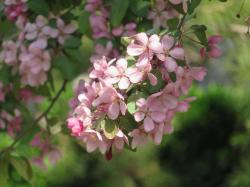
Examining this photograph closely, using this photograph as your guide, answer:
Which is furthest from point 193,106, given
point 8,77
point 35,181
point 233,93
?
point 8,77

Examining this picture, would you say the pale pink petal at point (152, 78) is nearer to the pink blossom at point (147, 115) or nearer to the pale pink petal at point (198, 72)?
the pink blossom at point (147, 115)

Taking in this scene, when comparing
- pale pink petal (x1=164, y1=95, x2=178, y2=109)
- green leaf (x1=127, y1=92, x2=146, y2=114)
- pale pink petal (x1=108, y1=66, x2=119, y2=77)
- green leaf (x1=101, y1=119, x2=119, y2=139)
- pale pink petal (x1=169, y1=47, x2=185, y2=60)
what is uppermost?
pale pink petal (x1=108, y1=66, x2=119, y2=77)

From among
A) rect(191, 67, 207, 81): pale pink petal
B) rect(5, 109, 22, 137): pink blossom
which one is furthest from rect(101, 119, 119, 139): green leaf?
rect(5, 109, 22, 137): pink blossom

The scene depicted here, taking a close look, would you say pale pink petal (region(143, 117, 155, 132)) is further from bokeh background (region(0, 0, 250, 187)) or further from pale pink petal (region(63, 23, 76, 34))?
bokeh background (region(0, 0, 250, 187))

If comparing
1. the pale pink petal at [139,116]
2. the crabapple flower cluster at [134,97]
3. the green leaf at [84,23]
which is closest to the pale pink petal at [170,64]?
the crabapple flower cluster at [134,97]

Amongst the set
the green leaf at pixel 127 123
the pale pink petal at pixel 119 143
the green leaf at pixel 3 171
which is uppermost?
the green leaf at pixel 127 123

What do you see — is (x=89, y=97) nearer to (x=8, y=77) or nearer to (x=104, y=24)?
(x=104, y=24)
